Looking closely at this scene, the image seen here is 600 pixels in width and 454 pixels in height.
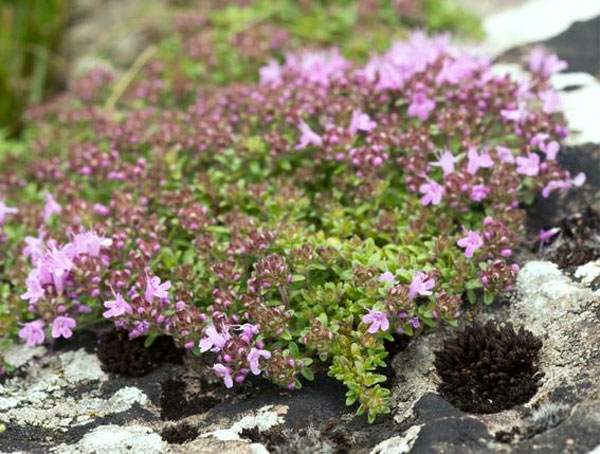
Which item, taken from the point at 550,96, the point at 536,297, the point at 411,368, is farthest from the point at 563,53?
the point at 411,368

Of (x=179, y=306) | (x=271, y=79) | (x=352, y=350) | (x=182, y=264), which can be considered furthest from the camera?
(x=271, y=79)

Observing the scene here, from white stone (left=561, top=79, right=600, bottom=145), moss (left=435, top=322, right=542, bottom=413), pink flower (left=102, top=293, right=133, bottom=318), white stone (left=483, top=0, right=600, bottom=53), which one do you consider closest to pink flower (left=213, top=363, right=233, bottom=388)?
pink flower (left=102, top=293, right=133, bottom=318)

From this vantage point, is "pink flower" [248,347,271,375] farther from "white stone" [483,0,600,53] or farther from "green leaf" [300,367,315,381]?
"white stone" [483,0,600,53]

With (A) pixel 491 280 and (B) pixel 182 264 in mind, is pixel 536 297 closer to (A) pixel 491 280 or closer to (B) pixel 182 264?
(A) pixel 491 280

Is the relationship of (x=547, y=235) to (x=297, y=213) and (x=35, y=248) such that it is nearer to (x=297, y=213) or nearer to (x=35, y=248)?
(x=297, y=213)

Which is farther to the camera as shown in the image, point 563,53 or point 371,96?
point 563,53

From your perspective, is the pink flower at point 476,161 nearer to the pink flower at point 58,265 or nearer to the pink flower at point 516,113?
the pink flower at point 516,113
